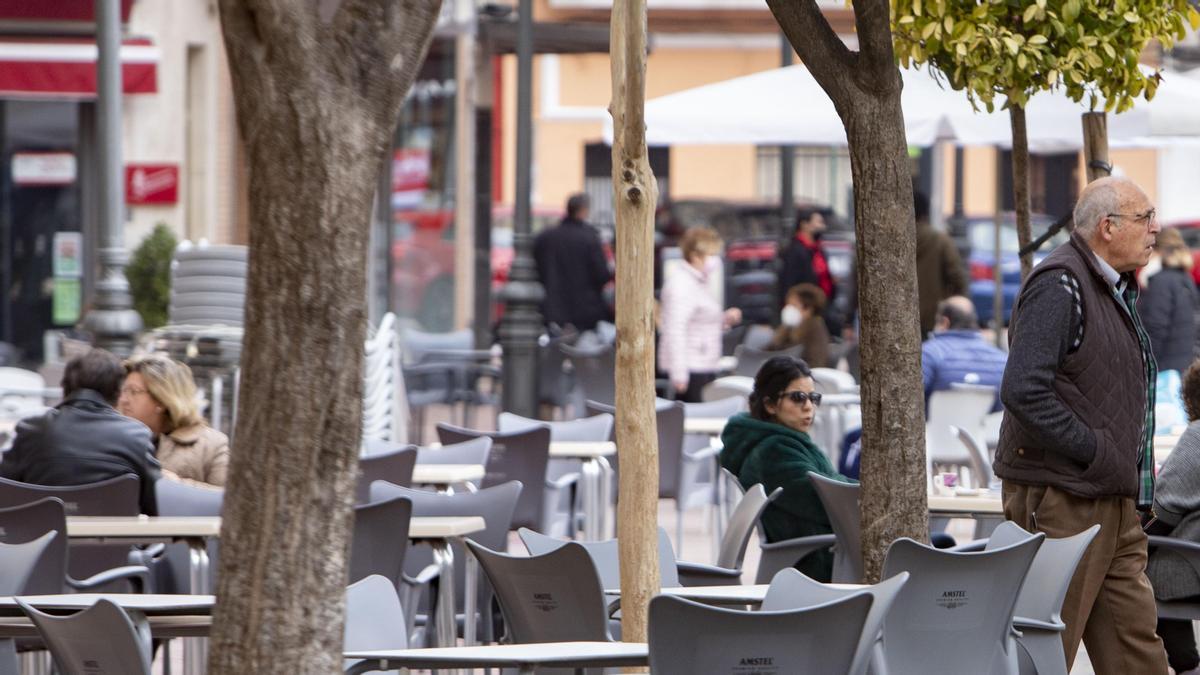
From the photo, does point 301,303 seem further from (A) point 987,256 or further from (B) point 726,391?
(A) point 987,256

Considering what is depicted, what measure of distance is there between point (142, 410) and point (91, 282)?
10097mm

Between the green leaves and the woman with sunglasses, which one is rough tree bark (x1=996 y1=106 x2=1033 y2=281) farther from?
the woman with sunglasses

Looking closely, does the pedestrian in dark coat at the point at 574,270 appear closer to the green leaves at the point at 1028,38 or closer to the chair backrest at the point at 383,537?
the green leaves at the point at 1028,38

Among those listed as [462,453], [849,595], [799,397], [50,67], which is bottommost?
[462,453]

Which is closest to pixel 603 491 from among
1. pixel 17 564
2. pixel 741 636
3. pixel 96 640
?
pixel 17 564

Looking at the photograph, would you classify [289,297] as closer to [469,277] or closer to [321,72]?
[321,72]

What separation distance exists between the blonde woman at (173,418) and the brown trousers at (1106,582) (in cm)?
364

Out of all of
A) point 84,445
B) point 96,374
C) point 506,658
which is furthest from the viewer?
point 96,374

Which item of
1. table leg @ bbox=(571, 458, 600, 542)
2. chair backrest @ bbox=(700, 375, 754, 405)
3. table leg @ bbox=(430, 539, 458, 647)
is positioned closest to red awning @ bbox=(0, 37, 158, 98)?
chair backrest @ bbox=(700, 375, 754, 405)

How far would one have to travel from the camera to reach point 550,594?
18.4 feet

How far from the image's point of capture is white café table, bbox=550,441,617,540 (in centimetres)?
992

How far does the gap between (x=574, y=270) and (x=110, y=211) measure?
6.14m

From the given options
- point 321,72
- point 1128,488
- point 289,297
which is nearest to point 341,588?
point 289,297

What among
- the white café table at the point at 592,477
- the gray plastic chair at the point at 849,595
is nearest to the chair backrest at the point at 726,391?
the white café table at the point at 592,477
